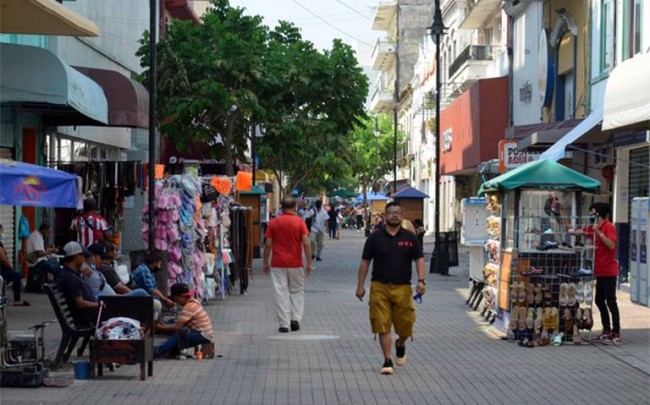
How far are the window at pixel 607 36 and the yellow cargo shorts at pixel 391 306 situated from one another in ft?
45.8

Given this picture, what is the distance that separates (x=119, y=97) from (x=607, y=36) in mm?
10379

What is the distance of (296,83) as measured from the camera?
101 feet

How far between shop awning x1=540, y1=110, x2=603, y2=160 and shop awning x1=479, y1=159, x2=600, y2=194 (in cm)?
608

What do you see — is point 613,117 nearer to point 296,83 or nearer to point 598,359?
point 598,359

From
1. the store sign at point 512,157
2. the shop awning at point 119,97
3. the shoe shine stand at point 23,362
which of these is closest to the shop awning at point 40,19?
the shop awning at point 119,97

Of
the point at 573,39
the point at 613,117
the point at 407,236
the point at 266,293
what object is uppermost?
the point at 573,39

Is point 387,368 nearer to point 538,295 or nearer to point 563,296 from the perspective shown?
point 538,295

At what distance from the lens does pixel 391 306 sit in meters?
12.5

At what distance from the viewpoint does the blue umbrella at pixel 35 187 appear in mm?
11562

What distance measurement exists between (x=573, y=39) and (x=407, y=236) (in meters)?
17.6

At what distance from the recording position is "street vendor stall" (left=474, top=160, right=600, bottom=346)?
15047 millimetres

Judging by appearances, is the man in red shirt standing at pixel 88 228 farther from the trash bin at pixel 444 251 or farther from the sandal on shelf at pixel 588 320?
the trash bin at pixel 444 251

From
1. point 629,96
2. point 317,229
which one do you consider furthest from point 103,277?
point 317,229

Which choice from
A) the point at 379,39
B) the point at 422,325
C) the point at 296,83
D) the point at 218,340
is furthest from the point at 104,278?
the point at 379,39
